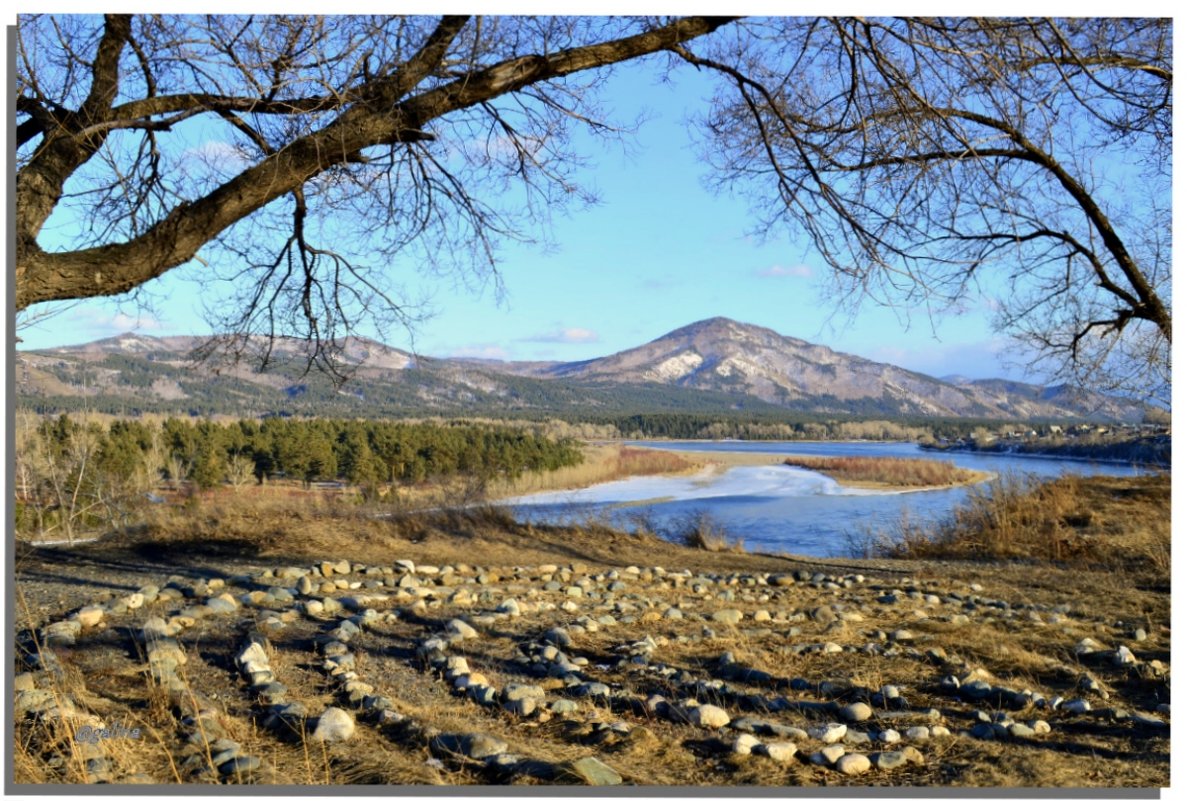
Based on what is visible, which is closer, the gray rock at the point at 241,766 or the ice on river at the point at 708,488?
the gray rock at the point at 241,766

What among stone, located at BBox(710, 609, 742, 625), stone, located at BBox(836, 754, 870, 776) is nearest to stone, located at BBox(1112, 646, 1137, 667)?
stone, located at BBox(710, 609, 742, 625)

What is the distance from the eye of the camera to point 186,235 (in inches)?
125

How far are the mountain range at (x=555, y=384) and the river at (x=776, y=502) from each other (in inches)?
31.6

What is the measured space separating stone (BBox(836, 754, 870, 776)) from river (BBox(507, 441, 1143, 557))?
7022 mm

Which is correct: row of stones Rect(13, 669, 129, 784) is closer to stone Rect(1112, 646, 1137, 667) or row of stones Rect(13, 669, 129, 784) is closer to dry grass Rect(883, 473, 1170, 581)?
stone Rect(1112, 646, 1137, 667)

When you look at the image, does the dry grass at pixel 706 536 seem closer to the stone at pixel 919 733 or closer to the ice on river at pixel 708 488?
the ice on river at pixel 708 488

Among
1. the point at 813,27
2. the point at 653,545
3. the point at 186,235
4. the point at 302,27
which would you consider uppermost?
the point at 813,27

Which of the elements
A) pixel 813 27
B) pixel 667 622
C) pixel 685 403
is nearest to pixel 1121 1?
pixel 813 27

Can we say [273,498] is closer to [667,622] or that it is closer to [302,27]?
[667,622]

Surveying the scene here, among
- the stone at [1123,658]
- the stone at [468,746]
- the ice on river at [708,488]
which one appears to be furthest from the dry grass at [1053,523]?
the stone at [468,746]

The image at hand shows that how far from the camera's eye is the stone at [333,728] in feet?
9.43

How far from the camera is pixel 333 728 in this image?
2898mm

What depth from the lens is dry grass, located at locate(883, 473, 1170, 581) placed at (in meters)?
8.80

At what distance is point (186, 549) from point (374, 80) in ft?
16.6
